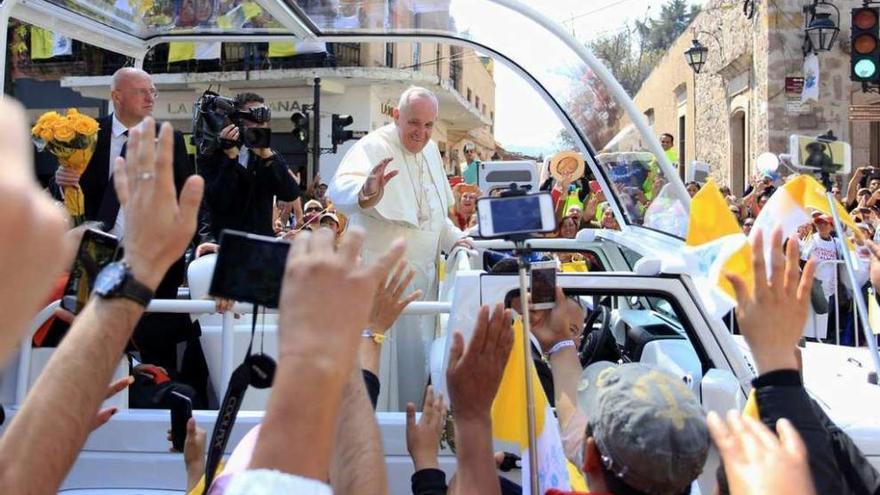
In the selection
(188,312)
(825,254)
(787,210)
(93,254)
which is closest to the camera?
(93,254)

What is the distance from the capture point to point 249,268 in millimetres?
1433

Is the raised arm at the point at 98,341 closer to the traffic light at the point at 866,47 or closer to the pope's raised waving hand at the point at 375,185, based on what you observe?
the pope's raised waving hand at the point at 375,185

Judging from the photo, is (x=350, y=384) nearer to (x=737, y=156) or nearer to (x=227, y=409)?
(x=227, y=409)

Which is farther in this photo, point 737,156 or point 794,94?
point 737,156

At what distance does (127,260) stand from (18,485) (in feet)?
1.32

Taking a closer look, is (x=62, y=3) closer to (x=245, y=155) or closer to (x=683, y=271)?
(x=245, y=155)

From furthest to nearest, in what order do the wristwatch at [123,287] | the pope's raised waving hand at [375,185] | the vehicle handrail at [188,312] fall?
the pope's raised waving hand at [375,185] < the vehicle handrail at [188,312] < the wristwatch at [123,287]

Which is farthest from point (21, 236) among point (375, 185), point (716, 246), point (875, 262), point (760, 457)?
point (375, 185)

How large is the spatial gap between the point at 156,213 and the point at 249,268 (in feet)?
0.63

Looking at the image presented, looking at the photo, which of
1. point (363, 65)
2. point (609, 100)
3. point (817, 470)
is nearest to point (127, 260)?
point (817, 470)

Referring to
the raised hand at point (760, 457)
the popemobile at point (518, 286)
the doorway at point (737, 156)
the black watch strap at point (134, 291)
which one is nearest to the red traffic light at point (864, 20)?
the popemobile at point (518, 286)

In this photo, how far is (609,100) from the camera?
14.4 feet

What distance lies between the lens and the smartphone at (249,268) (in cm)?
141

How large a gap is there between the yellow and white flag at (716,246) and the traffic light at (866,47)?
23.5 feet
